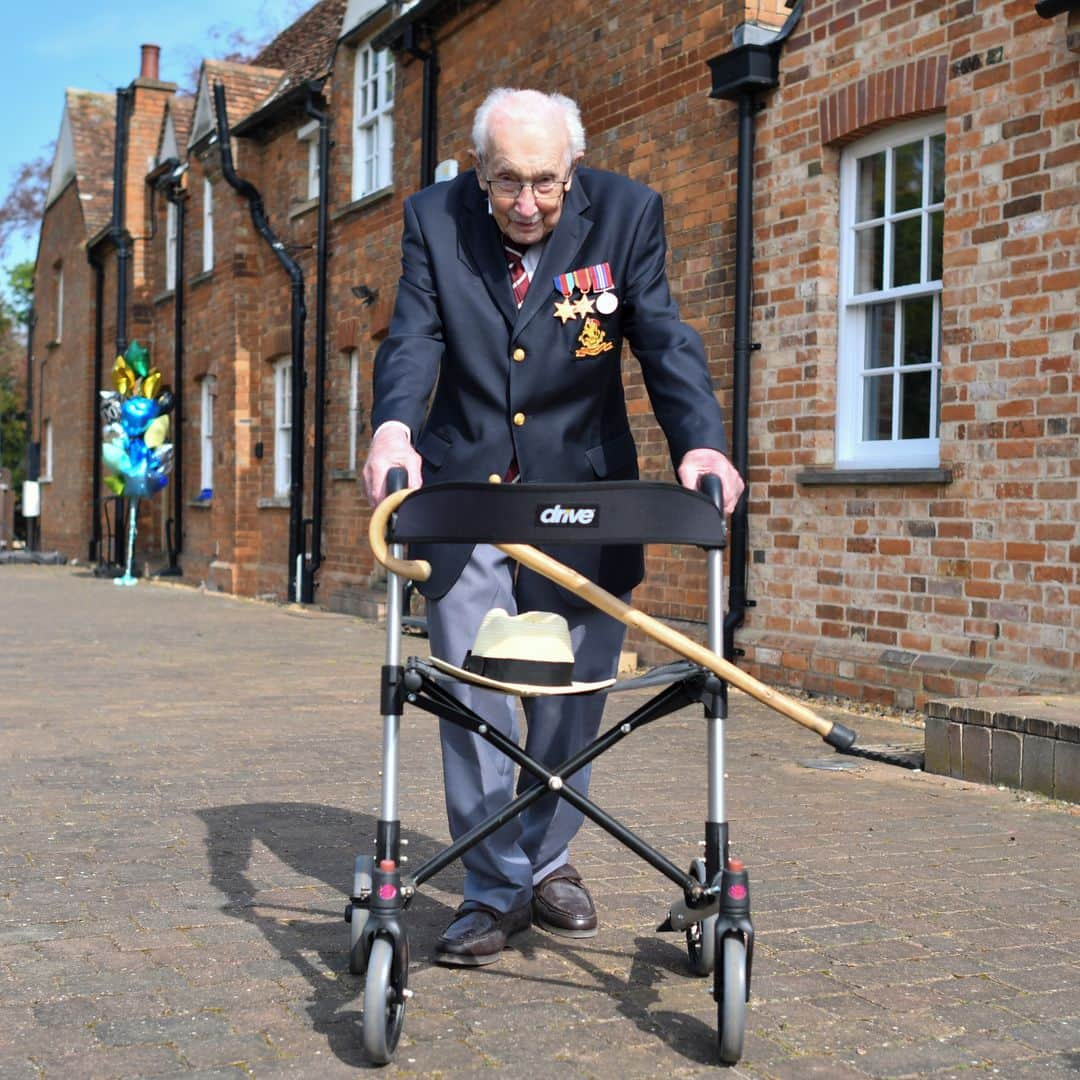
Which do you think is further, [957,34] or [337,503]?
[337,503]

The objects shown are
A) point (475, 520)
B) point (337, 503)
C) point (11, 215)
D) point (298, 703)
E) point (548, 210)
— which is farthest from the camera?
point (11, 215)

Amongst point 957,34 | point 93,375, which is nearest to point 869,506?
point 957,34

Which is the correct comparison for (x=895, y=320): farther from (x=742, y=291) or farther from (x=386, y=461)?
(x=386, y=461)

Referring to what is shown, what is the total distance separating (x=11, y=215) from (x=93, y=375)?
15.7m

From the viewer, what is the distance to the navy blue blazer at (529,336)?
373 centimetres

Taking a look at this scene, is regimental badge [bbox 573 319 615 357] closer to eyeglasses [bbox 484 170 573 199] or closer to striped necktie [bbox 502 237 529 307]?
striped necktie [bbox 502 237 529 307]

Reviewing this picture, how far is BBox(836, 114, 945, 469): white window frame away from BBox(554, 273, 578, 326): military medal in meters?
5.12

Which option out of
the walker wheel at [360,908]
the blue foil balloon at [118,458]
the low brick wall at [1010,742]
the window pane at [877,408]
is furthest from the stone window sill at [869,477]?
the blue foil balloon at [118,458]

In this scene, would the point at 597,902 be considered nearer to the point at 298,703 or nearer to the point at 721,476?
the point at 721,476

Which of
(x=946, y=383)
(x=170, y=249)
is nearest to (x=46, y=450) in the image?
(x=170, y=249)

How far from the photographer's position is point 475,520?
122 inches

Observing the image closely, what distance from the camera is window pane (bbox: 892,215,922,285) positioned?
887cm

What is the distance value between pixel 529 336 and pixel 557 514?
800 mm

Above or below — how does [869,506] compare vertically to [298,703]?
above
